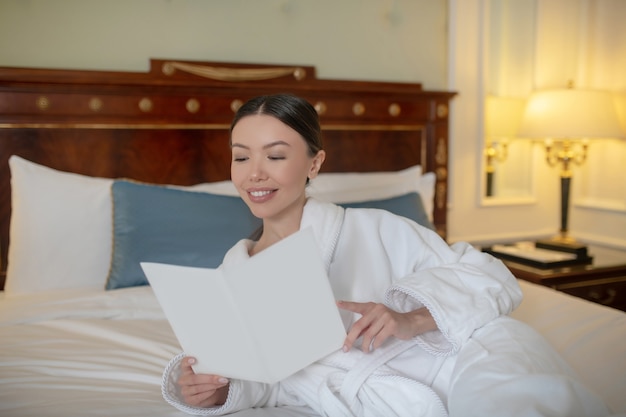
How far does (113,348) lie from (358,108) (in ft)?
5.22

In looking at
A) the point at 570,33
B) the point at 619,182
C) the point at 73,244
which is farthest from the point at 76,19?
the point at 619,182

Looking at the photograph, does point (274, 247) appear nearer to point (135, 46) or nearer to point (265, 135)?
point (265, 135)

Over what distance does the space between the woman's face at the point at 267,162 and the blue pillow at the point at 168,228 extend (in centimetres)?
78

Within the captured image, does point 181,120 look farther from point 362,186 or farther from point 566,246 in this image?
point 566,246

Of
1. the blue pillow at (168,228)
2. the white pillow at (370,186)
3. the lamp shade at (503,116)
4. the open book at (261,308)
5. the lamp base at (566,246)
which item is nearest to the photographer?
the open book at (261,308)

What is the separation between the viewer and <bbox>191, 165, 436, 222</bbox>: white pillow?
221cm

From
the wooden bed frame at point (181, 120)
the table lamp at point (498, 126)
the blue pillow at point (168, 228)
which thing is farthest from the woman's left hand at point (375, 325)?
the table lamp at point (498, 126)

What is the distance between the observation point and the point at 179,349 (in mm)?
1467

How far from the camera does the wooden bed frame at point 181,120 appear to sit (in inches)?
83.7

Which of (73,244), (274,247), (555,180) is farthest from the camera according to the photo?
(555,180)

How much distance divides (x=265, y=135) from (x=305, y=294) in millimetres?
381

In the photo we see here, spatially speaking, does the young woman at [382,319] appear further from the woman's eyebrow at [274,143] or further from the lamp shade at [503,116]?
the lamp shade at [503,116]

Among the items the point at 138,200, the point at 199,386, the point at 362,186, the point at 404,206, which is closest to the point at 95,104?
the point at 138,200

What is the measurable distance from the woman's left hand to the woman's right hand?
0.27 meters
